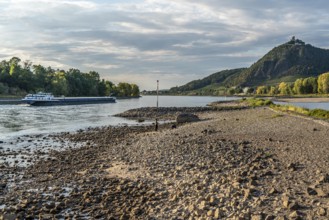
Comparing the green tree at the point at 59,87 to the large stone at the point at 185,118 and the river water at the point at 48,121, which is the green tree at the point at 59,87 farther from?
the large stone at the point at 185,118

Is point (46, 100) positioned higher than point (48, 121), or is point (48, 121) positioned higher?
point (46, 100)

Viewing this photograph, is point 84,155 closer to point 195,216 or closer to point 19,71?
point 195,216

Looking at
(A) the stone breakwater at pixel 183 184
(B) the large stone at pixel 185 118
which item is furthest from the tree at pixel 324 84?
(A) the stone breakwater at pixel 183 184

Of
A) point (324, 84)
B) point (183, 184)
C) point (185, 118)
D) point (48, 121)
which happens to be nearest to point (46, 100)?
point (48, 121)

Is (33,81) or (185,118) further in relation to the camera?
(33,81)

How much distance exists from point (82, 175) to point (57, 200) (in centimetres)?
400

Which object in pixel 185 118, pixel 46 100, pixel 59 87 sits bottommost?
pixel 185 118

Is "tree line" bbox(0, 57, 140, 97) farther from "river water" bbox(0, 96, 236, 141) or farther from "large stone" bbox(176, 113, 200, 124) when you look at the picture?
"large stone" bbox(176, 113, 200, 124)

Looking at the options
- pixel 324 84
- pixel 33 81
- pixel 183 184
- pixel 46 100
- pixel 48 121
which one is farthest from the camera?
pixel 324 84

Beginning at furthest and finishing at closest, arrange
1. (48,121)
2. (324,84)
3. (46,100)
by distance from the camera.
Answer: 1. (324,84)
2. (46,100)
3. (48,121)

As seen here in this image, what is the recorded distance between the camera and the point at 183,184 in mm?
13461

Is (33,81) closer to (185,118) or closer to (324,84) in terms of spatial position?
(185,118)

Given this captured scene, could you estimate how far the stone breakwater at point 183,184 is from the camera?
1061cm

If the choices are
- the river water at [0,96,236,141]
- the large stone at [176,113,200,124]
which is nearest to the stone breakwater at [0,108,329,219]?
the river water at [0,96,236,141]
